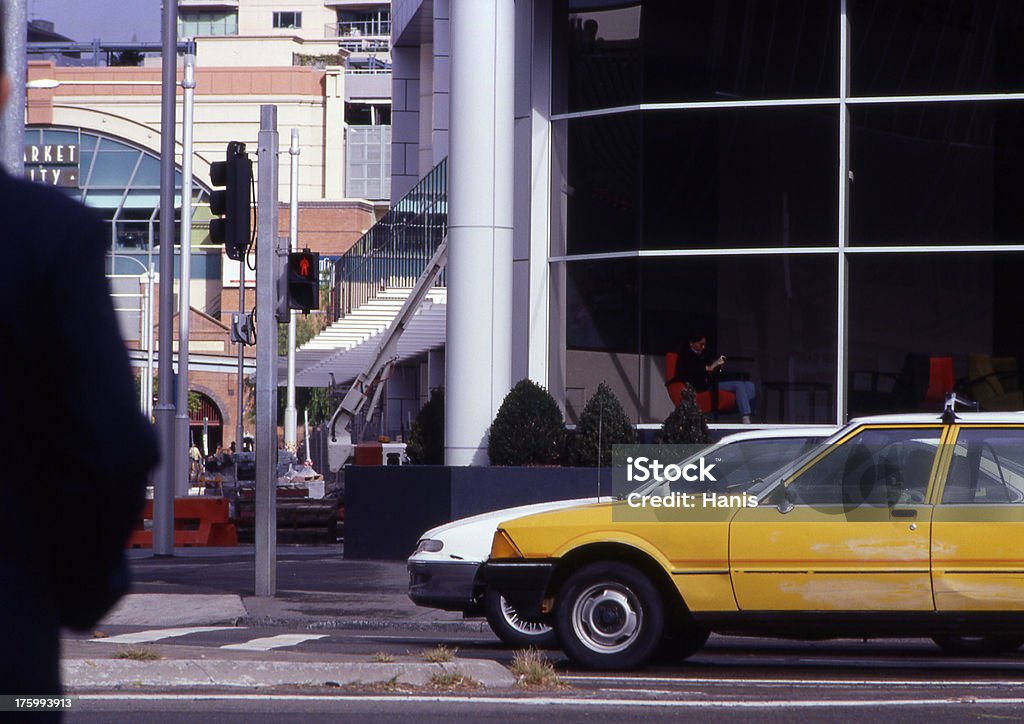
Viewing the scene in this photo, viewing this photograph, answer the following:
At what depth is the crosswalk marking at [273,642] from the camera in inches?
417

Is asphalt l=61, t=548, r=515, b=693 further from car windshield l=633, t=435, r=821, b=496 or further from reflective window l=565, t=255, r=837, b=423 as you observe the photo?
reflective window l=565, t=255, r=837, b=423

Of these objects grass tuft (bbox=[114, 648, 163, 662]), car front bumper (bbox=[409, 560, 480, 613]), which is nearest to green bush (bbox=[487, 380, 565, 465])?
car front bumper (bbox=[409, 560, 480, 613])

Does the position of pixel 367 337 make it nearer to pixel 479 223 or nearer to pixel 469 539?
pixel 479 223

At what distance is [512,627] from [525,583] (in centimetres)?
106

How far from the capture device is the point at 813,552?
30.1 feet

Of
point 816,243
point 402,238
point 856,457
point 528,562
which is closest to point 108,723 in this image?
point 528,562

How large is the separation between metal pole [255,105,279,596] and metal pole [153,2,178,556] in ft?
20.7

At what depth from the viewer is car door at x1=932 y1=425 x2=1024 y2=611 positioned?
8.99m

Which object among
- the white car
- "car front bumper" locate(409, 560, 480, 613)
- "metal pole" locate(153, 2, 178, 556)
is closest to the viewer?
the white car

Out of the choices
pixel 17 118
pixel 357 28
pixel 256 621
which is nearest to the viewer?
pixel 17 118

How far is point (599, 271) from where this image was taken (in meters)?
20.3

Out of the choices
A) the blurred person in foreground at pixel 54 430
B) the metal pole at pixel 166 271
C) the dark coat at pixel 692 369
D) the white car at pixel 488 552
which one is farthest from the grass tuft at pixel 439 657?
the metal pole at pixel 166 271

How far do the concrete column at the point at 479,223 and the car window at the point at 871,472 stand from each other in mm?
10090

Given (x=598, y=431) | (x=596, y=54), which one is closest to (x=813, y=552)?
(x=598, y=431)
